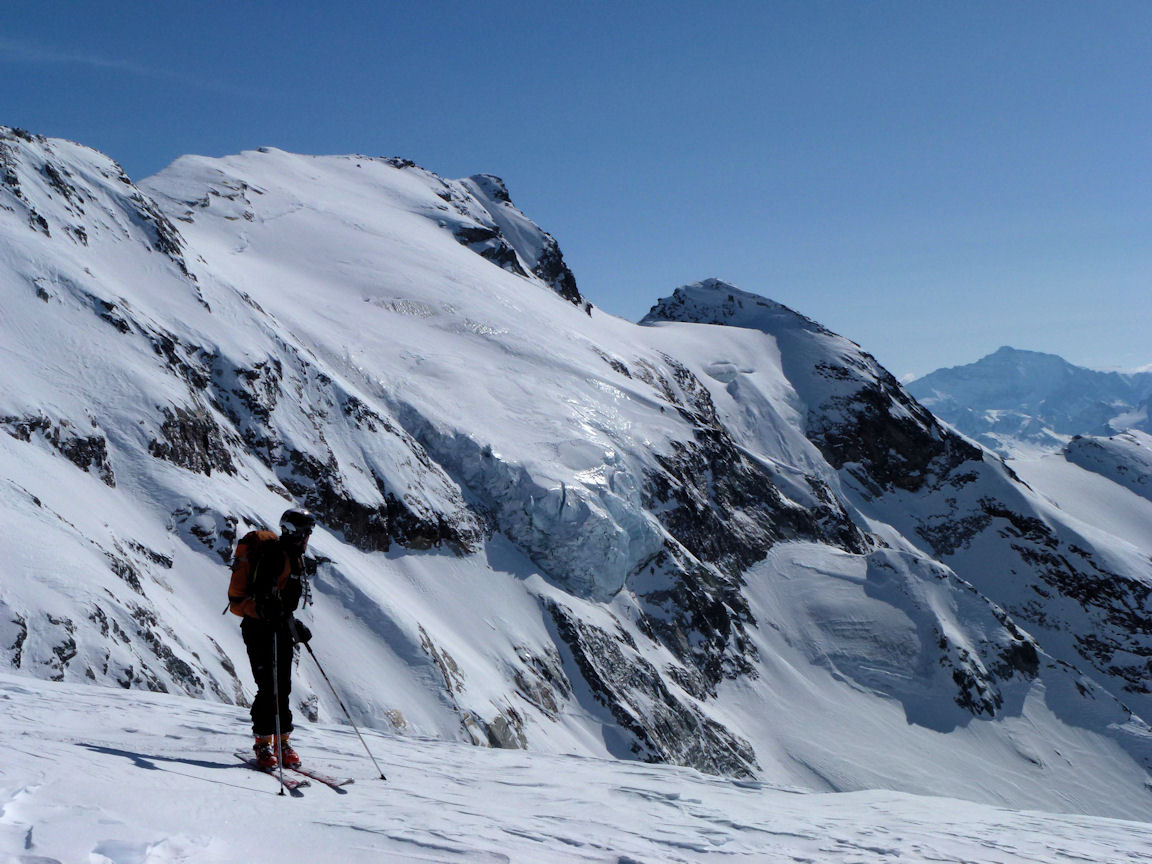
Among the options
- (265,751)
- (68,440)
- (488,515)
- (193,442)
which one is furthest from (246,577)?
(488,515)

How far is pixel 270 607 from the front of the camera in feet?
28.7

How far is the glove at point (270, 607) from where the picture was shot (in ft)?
28.6

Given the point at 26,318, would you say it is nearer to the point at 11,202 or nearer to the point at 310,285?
the point at 11,202

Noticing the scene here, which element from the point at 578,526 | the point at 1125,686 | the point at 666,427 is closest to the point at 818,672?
the point at 666,427

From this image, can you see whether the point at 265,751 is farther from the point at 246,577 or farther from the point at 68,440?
the point at 68,440

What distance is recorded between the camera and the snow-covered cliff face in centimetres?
2861

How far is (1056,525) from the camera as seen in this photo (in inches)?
3605

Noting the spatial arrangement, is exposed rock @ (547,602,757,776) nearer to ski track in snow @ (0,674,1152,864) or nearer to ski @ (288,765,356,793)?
ski track in snow @ (0,674,1152,864)

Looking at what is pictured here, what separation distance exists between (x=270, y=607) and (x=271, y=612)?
0.17ft

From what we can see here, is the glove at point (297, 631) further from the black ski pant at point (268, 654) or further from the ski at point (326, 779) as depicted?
the ski at point (326, 779)

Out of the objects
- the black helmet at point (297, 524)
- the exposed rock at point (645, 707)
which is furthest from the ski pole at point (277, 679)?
the exposed rock at point (645, 707)

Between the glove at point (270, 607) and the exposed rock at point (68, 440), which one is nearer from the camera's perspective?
the glove at point (270, 607)

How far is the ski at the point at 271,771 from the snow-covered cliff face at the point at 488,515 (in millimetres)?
8913

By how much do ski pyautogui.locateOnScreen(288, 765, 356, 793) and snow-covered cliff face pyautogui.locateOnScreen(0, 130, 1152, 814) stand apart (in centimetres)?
953
